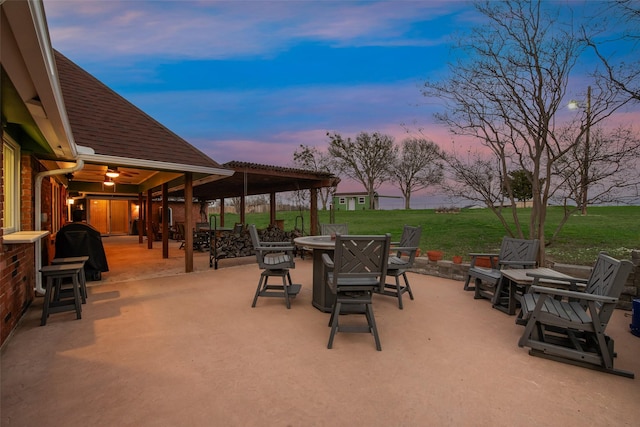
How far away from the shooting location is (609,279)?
2.48 metres

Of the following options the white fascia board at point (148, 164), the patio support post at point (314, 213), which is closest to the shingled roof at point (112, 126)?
the white fascia board at point (148, 164)

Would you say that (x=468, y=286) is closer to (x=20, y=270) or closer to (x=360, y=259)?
(x=360, y=259)

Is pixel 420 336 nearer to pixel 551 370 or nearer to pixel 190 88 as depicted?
pixel 551 370

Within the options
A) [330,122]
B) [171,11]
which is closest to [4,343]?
[171,11]

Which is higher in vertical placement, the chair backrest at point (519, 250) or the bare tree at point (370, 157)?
the bare tree at point (370, 157)

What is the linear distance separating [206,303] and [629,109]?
6.50 m

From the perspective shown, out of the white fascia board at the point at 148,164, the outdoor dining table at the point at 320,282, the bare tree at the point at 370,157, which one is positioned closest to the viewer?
the outdoor dining table at the point at 320,282

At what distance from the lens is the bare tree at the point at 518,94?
4.69 meters

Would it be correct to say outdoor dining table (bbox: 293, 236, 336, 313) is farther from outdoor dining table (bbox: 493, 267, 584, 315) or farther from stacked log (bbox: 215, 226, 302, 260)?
stacked log (bbox: 215, 226, 302, 260)

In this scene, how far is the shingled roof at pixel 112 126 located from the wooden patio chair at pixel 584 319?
235 inches

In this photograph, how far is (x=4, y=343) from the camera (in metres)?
2.73

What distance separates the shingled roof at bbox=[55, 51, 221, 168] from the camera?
5320mm

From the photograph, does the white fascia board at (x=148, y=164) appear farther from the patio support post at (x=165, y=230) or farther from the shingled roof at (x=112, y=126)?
the patio support post at (x=165, y=230)

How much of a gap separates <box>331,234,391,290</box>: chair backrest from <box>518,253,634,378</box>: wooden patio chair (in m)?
1.31
